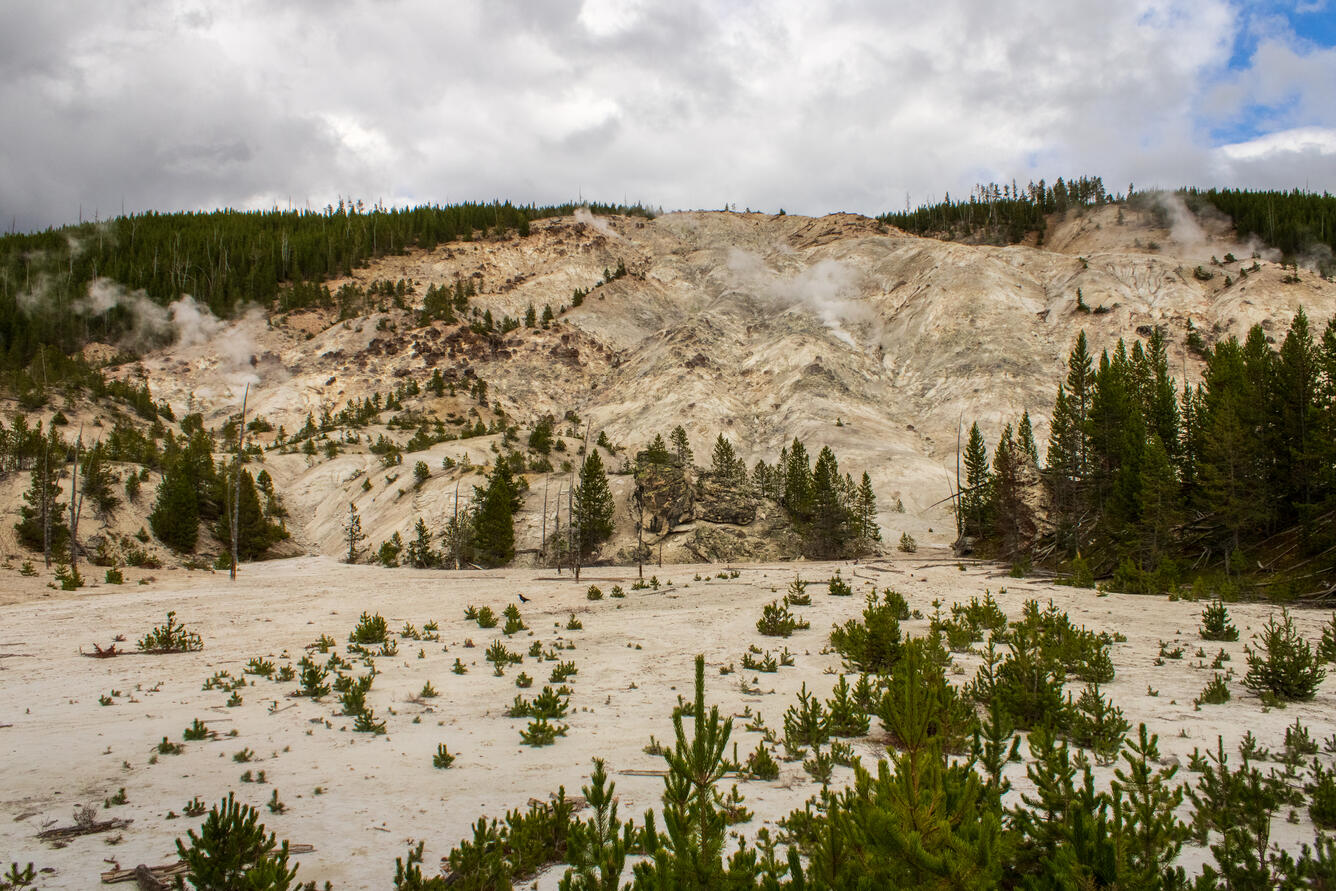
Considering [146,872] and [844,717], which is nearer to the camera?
[146,872]

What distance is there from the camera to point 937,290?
98.6 metres

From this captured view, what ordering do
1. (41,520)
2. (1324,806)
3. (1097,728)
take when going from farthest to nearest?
(41,520), (1097,728), (1324,806)

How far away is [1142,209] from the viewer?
12194 centimetres

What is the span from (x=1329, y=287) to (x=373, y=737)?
111102 millimetres

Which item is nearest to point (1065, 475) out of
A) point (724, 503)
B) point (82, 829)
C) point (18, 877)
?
point (724, 503)

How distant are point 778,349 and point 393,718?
8904cm

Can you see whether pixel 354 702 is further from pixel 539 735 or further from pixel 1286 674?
pixel 1286 674

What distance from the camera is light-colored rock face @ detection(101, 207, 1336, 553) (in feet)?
230

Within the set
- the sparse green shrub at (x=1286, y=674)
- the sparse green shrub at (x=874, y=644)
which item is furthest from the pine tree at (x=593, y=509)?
the sparse green shrub at (x=1286, y=674)

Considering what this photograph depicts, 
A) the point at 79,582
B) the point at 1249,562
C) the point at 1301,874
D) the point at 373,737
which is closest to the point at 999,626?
the point at 1301,874

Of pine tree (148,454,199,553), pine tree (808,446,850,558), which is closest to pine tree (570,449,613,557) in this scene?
pine tree (808,446,850,558)

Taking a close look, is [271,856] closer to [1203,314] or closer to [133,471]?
[133,471]

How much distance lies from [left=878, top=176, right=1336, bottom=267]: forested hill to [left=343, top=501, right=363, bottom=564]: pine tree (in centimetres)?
13591

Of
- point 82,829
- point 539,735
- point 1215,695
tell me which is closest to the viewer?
point 82,829
